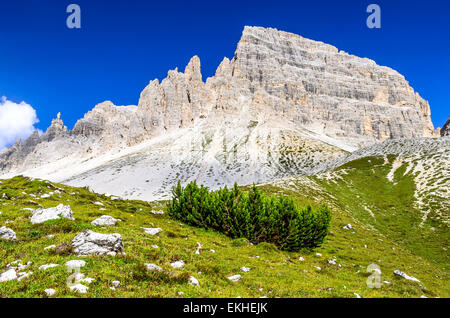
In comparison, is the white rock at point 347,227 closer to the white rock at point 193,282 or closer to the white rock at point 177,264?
the white rock at point 177,264

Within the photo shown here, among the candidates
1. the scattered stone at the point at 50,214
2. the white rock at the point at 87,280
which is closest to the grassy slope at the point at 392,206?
the white rock at the point at 87,280

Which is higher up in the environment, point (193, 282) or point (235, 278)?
point (193, 282)

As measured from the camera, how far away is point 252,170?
199 meters

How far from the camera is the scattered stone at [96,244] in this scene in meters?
13.9

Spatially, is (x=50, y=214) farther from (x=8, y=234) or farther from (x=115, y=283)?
(x=115, y=283)

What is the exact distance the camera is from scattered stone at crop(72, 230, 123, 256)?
1392cm

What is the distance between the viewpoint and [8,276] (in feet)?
35.0

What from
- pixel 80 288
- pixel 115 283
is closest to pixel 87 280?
pixel 80 288

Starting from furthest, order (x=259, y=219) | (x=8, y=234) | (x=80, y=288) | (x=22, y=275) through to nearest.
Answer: (x=259, y=219), (x=8, y=234), (x=22, y=275), (x=80, y=288)

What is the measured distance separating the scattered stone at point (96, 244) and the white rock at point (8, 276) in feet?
10.00

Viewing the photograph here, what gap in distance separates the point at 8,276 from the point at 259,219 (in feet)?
84.8

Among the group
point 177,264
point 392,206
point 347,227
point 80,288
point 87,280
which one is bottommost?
→ point 347,227

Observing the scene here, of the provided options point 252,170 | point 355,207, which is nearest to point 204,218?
point 355,207
